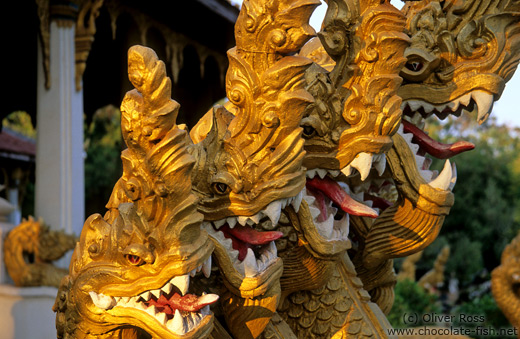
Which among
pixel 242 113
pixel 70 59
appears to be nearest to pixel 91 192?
pixel 70 59

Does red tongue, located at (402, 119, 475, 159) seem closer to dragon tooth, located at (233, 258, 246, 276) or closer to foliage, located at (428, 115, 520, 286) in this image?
dragon tooth, located at (233, 258, 246, 276)

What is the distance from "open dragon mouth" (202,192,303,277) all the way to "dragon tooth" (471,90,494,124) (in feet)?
3.28

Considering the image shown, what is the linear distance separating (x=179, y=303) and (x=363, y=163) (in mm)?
910

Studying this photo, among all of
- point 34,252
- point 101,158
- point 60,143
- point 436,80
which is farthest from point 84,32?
point 101,158

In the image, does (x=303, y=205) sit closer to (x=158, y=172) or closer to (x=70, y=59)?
(x=158, y=172)

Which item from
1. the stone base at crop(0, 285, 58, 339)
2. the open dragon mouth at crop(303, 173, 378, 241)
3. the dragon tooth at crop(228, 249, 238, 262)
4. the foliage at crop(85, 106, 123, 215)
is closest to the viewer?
the dragon tooth at crop(228, 249, 238, 262)

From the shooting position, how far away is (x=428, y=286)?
9.91 meters

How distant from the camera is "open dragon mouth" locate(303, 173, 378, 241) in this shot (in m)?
2.60

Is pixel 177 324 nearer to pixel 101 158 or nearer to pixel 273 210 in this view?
pixel 273 210

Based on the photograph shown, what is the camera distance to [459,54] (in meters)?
3.05

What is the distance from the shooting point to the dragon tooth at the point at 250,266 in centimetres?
216

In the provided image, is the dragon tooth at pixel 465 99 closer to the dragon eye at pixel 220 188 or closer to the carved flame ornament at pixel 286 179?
the carved flame ornament at pixel 286 179

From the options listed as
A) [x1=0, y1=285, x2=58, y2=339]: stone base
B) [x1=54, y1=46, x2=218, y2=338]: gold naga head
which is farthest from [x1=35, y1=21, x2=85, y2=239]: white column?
[x1=54, y1=46, x2=218, y2=338]: gold naga head

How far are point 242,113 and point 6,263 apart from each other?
11.1ft
